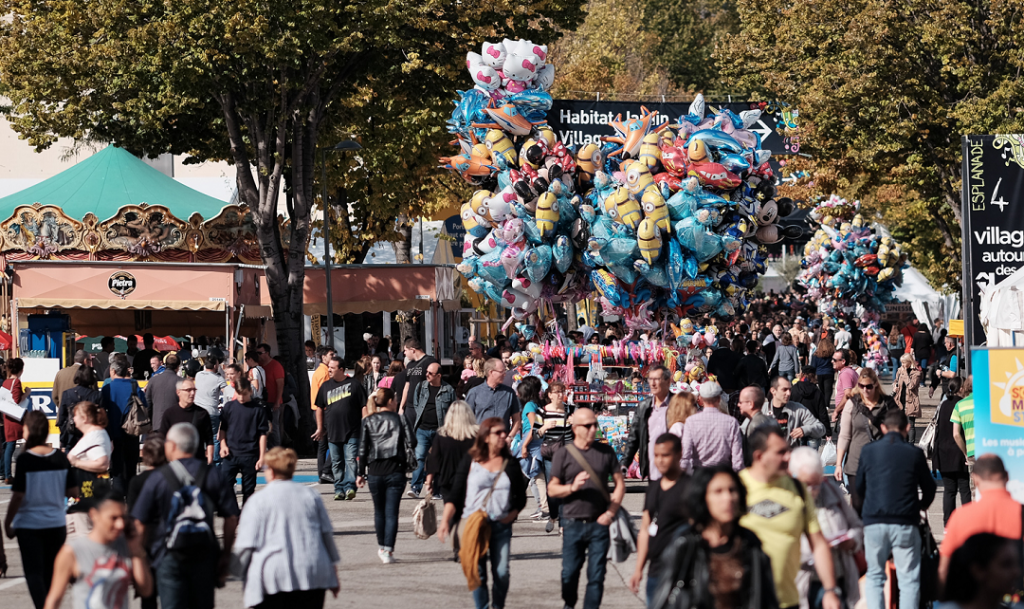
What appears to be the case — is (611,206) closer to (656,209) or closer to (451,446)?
(656,209)

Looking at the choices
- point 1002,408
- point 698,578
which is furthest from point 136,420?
point 698,578

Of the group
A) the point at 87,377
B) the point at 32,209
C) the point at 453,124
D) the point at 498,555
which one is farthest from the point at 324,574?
the point at 32,209

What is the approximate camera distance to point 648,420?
11797 millimetres

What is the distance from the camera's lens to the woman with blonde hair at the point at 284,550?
292 inches

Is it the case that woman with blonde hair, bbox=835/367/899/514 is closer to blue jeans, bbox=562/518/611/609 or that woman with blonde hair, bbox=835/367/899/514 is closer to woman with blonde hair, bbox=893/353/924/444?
blue jeans, bbox=562/518/611/609

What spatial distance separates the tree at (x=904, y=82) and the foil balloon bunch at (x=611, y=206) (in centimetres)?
690

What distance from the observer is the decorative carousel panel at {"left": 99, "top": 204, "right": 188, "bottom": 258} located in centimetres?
2278

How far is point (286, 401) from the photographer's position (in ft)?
57.8

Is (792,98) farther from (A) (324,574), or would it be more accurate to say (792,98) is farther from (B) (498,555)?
(A) (324,574)

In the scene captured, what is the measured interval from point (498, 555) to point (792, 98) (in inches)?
747

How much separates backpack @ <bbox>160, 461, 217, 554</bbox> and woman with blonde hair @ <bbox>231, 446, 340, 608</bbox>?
10.6 inches

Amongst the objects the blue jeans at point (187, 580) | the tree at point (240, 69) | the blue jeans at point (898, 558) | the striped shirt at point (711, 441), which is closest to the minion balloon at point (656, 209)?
the tree at point (240, 69)

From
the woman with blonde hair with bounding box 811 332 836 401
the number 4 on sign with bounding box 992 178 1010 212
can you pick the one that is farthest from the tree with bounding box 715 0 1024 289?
the number 4 on sign with bounding box 992 178 1010 212

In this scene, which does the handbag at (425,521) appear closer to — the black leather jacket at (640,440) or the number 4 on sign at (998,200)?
the black leather jacket at (640,440)
